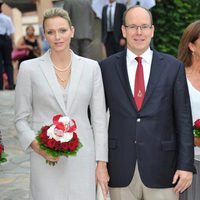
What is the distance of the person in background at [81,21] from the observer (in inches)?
426

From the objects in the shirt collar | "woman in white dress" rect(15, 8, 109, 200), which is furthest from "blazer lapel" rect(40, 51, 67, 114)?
the shirt collar

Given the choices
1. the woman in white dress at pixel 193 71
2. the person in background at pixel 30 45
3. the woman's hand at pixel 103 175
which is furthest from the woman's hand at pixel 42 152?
the person in background at pixel 30 45

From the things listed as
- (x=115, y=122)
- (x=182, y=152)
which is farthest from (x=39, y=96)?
(x=182, y=152)

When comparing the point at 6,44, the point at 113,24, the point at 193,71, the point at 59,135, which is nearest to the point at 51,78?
the point at 59,135

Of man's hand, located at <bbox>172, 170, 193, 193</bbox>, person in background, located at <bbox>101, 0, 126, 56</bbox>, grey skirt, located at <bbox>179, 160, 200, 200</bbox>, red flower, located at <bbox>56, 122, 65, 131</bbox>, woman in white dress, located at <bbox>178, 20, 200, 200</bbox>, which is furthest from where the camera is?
person in background, located at <bbox>101, 0, 126, 56</bbox>

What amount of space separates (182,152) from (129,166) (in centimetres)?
42

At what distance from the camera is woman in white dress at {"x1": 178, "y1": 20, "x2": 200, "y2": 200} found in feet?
14.9

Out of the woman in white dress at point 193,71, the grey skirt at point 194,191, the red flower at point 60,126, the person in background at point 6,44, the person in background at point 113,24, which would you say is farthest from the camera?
the person in background at point 6,44

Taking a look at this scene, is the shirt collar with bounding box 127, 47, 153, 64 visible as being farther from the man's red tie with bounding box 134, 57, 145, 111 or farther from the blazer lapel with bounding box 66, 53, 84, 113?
the blazer lapel with bounding box 66, 53, 84, 113

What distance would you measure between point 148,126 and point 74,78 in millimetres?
A: 686

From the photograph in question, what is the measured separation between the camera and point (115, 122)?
13.2 feet

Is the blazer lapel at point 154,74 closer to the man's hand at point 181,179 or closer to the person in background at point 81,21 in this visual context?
the man's hand at point 181,179

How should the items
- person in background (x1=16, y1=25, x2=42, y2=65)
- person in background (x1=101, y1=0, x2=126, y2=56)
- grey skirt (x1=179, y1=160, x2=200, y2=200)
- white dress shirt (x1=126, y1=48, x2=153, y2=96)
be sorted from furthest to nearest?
person in background (x1=16, y1=25, x2=42, y2=65), person in background (x1=101, y1=0, x2=126, y2=56), grey skirt (x1=179, y1=160, x2=200, y2=200), white dress shirt (x1=126, y1=48, x2=153, y2=96)

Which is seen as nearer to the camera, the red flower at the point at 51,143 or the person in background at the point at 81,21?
the red flower at the point at 51,143
